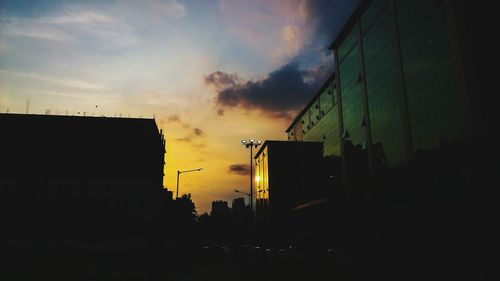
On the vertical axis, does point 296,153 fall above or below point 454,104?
above

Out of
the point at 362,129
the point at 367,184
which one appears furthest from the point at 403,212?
the point at 362,129

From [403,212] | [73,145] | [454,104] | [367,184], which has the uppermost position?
[73,145]

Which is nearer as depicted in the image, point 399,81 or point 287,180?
point 399,81

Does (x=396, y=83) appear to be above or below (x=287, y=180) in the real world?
above

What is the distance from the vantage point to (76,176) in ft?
189

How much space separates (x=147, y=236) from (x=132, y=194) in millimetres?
6931

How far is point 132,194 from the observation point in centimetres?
5597

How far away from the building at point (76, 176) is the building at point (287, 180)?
27220mm

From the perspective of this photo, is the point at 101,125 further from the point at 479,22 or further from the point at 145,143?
the point at 479,22

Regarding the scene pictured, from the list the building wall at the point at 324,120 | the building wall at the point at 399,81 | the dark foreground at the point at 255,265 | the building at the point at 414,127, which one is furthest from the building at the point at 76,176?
the building wall at the point at 399,81

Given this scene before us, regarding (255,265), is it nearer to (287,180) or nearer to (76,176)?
(76,176)

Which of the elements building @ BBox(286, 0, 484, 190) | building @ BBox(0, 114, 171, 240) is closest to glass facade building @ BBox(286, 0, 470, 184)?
building @ BBox(286, 0, 484, 190)

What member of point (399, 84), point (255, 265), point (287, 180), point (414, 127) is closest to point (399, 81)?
point (399, 84)

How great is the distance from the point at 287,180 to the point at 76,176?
4176 centimetres
